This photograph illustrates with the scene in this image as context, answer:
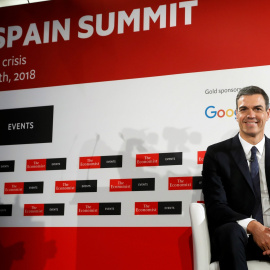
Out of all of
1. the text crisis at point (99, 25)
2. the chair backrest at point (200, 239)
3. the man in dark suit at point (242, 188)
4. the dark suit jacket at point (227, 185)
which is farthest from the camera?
the text crisis at point (99, 25)

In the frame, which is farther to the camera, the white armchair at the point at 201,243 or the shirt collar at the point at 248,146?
the shirt collar at the point at 248,146

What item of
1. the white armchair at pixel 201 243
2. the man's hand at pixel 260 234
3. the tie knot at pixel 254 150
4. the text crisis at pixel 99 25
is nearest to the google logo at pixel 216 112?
the tie knot at pixel 254 150

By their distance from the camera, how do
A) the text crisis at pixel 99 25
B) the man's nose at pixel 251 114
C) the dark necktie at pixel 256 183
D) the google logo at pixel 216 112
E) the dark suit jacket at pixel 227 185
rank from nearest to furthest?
the dark suit jacket at pixel 227 185 < the dark necktie at pixel 256 183 < the man's nose at pixel 251 114 < the google logo at pixel 216 112 < the text crisis at pixel 99 25

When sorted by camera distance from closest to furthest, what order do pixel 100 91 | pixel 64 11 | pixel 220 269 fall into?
pixel 220 269, pixel 100 91, pixel 64 11

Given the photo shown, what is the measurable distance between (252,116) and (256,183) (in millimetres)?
442

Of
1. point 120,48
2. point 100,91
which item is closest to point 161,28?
point 120,48

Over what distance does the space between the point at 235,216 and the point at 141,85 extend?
4.88 feet

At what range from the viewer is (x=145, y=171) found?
3979 millimetres

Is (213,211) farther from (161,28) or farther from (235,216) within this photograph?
(161,28)

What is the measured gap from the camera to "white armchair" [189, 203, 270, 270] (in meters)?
2.94

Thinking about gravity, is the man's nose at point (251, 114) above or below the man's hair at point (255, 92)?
below

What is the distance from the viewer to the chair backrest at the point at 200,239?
299 centimetres

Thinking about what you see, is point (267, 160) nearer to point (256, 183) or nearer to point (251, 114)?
point (256, 183)

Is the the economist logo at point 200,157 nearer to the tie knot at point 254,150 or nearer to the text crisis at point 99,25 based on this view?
the tie knot at point 254,150
